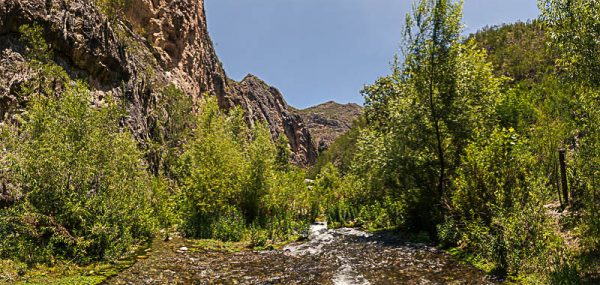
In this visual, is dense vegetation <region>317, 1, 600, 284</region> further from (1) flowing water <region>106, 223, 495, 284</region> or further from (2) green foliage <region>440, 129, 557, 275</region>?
(1) flowing water <region>106, 223, 495, 284</region>

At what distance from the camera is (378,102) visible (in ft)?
130

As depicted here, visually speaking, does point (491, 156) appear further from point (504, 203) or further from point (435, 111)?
point (435, 111)

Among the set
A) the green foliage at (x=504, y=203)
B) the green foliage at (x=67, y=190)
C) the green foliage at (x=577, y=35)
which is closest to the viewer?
the green foliage at (x=577, y=35)

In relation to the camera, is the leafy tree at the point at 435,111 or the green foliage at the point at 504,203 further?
the leafy tree at the point at 435,111

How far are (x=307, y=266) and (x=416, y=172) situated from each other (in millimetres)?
10263

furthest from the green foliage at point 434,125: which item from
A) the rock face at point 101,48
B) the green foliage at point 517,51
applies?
the green foliage at point 517,51

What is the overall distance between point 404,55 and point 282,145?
66472mm

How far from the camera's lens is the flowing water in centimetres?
1266

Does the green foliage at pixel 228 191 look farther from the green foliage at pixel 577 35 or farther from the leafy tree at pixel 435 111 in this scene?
the green foliage at pixel 577 35

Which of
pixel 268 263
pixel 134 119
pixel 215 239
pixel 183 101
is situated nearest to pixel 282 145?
pixel 183 101

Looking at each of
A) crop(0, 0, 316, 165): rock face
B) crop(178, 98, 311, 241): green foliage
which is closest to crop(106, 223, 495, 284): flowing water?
crop(178, 98, 311, 241): green foliage

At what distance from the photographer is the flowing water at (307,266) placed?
1266cm

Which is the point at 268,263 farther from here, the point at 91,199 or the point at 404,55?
the point at 404,55

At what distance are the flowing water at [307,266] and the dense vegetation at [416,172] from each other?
1422 mm
